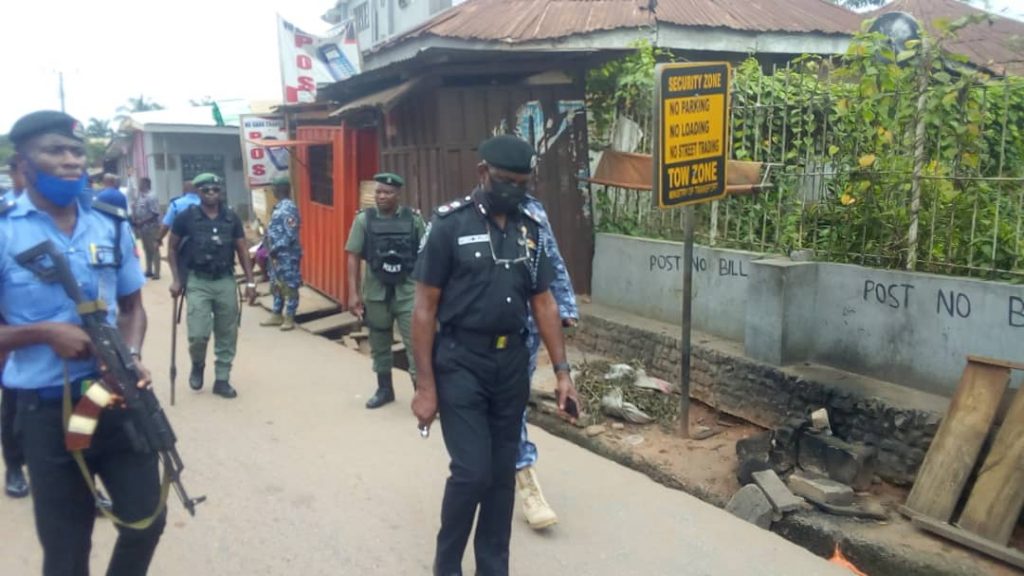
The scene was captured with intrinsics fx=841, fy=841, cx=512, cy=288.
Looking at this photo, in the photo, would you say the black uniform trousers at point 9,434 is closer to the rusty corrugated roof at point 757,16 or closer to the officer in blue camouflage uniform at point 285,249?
the officer in blue camouflage uniform at point 285,249

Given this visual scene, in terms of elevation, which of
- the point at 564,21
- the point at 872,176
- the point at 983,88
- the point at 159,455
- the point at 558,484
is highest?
the point at 564,21

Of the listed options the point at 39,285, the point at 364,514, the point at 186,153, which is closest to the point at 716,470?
the point at 364,514

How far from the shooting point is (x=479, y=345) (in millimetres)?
3279

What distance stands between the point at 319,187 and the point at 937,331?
834 centimetres

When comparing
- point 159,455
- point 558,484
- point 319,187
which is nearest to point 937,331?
point 558,484

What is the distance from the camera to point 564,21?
9.83 m

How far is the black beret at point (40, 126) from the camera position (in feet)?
8.71

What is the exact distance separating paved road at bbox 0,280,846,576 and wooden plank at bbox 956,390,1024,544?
2.47 feet

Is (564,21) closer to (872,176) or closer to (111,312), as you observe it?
(872,176)

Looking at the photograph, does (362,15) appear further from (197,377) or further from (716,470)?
(716,470)

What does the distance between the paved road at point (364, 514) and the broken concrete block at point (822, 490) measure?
16.6 inches

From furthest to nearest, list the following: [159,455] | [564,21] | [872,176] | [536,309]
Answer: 1. [564,21]
2. [872,176]
3. [536,309]
4. [159,455]

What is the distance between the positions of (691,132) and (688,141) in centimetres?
6

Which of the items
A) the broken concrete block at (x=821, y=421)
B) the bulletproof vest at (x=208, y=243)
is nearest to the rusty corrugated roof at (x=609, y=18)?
the bulletproof vest at (x=208, y=243)
